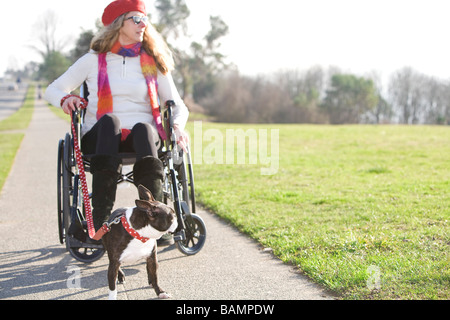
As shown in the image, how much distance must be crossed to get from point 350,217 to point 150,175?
2374 mm

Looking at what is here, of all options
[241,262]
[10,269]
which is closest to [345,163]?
[241,262]

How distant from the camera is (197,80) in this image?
165ft

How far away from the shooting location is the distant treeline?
52.2 meters

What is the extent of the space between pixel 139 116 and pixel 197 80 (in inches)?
1867

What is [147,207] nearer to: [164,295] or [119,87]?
[164,295]

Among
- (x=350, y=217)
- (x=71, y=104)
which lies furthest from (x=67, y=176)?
Result: (x=350, y=217)

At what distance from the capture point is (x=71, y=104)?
3430 mm

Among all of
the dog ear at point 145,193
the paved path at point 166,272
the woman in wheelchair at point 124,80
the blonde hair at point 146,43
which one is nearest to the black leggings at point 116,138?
the woman in wheelchair at point 124,80

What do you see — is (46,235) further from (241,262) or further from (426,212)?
(426,212)

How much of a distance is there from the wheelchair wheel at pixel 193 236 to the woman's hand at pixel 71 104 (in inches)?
44.7

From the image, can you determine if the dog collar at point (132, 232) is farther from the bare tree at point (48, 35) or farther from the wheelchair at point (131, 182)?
the bare tree at point (48, 35)

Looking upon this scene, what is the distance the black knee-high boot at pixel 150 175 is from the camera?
3.18 m
